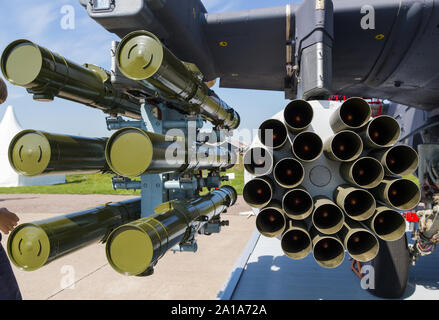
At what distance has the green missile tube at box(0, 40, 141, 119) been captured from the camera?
167 cm

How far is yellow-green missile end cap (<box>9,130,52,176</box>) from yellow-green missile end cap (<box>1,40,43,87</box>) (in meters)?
0.43

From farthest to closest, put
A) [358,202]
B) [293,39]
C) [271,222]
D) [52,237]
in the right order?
[293,39] < [271,222] < [358,202] < [52,237]

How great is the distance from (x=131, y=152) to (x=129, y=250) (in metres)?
0.58

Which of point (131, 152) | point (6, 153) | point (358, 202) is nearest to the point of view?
point (131, 152)

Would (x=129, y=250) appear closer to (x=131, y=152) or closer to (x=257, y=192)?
(x=131, y=152)

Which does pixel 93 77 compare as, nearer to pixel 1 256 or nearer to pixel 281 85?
pixel 1 256

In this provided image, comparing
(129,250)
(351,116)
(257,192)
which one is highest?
(351,116)

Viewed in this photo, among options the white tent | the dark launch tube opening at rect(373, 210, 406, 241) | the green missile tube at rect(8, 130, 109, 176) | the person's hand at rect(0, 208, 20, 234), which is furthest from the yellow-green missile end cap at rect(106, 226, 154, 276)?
the white tent

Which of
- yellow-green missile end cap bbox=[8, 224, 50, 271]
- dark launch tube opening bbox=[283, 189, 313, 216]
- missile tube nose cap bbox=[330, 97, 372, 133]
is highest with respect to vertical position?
missile tube nose cap bbox=[330, 97, 372, 133]

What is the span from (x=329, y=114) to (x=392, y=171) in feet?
1.92

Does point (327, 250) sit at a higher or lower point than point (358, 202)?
lower

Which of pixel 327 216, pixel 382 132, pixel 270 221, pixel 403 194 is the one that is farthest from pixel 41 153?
pixel 403 194

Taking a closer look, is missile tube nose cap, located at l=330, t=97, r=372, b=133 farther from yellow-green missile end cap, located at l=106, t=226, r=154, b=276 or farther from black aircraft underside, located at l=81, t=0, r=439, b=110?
yellow-green missile end cap, located at l=106, t=226, r=154, b=276

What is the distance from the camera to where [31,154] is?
148 cm
